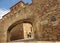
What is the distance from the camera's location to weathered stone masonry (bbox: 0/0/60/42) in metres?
8.00

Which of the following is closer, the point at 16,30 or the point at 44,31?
the point at 44,31

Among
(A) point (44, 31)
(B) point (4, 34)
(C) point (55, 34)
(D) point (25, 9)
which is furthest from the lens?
(B) point (4, 34)

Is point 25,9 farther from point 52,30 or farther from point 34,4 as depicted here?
point 52,30

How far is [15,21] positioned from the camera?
1044 centimetres

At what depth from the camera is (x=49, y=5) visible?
841cm

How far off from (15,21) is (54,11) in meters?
3.34

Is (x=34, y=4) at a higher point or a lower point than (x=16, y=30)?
higher

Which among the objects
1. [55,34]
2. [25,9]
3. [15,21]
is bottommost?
[55,34]

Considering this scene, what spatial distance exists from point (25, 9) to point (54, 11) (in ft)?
8.07

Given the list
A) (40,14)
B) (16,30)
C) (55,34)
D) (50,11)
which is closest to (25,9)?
(40,14)

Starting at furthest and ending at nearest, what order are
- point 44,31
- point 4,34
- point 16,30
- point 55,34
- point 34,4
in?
1. point 16,30
2. point 4,34
3. point 34,4
4. point 44,31
5. point 55,34

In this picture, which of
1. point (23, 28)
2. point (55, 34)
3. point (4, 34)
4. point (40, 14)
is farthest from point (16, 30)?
point (55, 34)

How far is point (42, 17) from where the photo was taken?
859cm

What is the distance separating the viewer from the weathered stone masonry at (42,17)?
800cm
